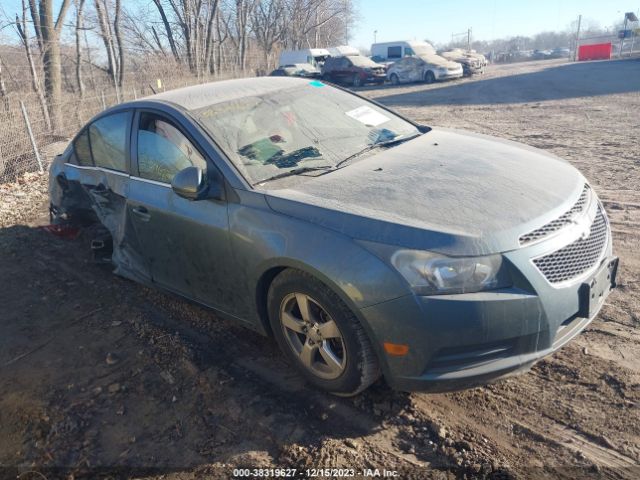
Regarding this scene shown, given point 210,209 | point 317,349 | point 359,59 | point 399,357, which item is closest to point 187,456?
point 317,349

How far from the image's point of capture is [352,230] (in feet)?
8.38

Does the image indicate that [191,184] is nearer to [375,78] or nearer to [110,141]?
[110,141]

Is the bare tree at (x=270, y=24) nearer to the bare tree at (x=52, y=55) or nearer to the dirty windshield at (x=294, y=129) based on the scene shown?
the bare tree at (x=52, y=55)

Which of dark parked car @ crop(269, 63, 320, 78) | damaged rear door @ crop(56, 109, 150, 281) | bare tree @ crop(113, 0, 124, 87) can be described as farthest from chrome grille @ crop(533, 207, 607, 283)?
dark parked car @ crop(269, 63, 320, 78)

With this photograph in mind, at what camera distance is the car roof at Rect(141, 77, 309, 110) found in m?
3.66

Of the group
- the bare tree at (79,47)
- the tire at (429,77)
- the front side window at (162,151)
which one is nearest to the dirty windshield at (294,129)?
the front side window at (162,151)

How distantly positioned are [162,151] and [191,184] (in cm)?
73

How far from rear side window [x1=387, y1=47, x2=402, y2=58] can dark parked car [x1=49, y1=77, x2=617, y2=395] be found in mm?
30898

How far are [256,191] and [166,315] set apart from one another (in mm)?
1695

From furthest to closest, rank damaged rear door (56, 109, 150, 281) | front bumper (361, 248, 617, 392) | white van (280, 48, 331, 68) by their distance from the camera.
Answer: white van (280, 48, 331, 68) < damaged rear door (56, 109, 150, 281) < front bumper (361, 248, 617, 392)

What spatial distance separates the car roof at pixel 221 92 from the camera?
3.66 metres

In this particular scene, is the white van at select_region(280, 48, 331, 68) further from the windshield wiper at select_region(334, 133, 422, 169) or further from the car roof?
the windshield wiper at select_region(334, 133, 422, 169)

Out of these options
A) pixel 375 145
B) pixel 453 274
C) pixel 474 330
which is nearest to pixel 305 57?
pixel 375 145

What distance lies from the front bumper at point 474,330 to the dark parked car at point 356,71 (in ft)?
89.2
